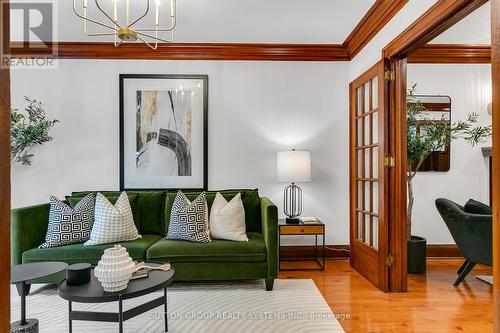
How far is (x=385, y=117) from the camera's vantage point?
2930 mm

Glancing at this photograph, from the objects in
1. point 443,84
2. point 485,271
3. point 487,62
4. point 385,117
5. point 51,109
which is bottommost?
point 485,271

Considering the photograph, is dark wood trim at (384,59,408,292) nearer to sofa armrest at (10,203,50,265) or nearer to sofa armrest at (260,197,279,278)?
sofa armrest at (260,197,279,278)

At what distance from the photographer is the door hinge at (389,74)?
294 centimetres

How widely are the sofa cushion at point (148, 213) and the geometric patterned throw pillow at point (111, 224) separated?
0.25m

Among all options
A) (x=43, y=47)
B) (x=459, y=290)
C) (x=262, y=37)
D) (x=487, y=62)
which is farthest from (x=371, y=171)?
(x=43, y=47)

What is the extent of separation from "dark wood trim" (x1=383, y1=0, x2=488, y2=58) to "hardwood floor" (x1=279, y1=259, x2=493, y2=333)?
2165 mm

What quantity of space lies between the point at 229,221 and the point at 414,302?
1.76 metres

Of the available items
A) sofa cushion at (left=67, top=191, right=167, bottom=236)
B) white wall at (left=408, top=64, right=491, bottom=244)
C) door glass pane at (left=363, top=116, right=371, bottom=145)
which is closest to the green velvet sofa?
sofa cushion at (left=67, top=191, right=167, bottom=236)

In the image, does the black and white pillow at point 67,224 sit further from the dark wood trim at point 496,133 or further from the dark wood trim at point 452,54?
the dark wood trim at point 452,54

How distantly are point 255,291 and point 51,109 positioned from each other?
3228 millimetres

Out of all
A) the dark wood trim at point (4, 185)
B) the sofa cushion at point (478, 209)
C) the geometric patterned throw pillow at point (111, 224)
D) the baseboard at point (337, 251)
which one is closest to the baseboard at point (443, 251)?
the baseboard at point (337, 251)

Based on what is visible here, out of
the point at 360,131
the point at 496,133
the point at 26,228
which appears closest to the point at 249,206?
the point at 360,131

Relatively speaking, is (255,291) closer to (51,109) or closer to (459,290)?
(459,290)

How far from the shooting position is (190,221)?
9.78ft
